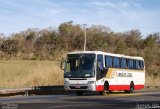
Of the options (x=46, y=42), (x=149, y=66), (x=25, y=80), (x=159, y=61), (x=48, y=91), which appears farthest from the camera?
(x=46, y=42)

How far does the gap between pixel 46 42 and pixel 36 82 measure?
2525 inches

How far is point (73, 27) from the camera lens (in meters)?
120

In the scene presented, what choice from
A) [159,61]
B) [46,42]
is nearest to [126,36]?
[46,42]

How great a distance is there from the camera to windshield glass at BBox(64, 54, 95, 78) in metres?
30.7

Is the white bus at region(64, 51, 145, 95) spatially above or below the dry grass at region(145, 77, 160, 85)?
above

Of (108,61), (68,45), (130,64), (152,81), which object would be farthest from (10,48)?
(108,61)

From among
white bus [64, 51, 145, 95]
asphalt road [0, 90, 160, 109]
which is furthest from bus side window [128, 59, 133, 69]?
asphalt road [0, 90, 160, 109]

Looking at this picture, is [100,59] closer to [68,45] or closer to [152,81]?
[152,81]

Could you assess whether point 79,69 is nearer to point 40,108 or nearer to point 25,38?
point 40,108

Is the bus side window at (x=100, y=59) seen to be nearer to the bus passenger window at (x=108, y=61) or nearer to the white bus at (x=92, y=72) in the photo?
the white bus at (x=92, y=72)

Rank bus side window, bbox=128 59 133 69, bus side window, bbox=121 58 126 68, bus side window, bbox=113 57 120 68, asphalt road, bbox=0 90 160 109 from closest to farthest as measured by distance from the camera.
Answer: asphalt road, bbox=0 90 160 109
bus side window, bbox=113 57 120 68
bus side window, bbox=121 58 126 68
bus side window, bbox=128 59 133 69

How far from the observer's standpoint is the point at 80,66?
30.8 m

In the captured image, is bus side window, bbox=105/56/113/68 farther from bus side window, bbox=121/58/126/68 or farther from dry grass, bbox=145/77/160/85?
dry grass, bbox=145/77/160/85

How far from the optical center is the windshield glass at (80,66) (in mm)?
30719
